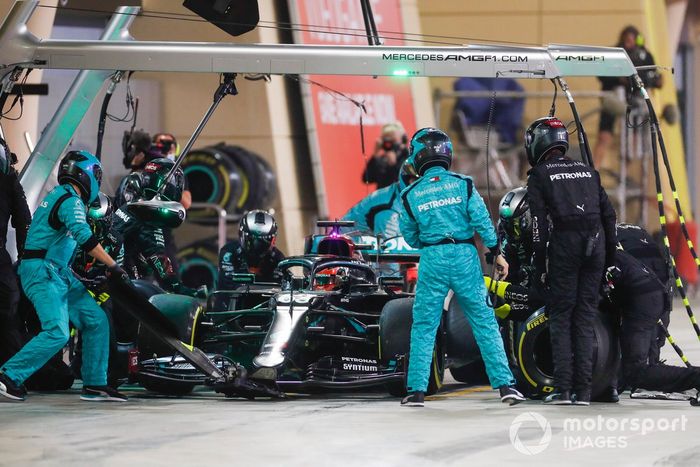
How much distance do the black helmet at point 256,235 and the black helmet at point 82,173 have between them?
243 centimetres

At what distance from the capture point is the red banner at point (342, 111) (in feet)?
73.0

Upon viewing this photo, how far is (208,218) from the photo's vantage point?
69.5 feet

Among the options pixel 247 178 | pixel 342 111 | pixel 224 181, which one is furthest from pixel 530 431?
pixel 342 111

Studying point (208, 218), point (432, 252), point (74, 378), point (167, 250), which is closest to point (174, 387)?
point (74, 378)

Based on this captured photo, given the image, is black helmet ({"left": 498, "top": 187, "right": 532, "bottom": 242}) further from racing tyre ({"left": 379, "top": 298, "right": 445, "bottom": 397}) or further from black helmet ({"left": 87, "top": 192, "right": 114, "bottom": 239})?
black helmet ({"left": 87, "top": 192, "right": 114, "bottom": 239})

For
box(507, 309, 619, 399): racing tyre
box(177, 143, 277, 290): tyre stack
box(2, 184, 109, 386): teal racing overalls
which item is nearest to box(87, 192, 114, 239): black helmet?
box(2, 184, 109, 386): teal racing overalls

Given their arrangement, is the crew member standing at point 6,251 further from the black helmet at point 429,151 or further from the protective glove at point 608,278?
the protective glove at point 608,278

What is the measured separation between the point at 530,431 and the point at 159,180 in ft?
20.0

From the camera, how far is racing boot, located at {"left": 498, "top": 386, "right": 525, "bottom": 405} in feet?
36.5

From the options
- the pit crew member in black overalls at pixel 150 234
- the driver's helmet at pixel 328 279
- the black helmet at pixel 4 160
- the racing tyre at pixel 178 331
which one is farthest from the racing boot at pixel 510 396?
the black helmet at pixel 4 160

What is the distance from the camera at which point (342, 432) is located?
9445mm

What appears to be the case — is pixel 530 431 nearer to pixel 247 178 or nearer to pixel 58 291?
pixel 58 291

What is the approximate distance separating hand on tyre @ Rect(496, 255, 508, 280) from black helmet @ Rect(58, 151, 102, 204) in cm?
322

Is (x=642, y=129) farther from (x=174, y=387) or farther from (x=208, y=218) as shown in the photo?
(x=174, y=387)
